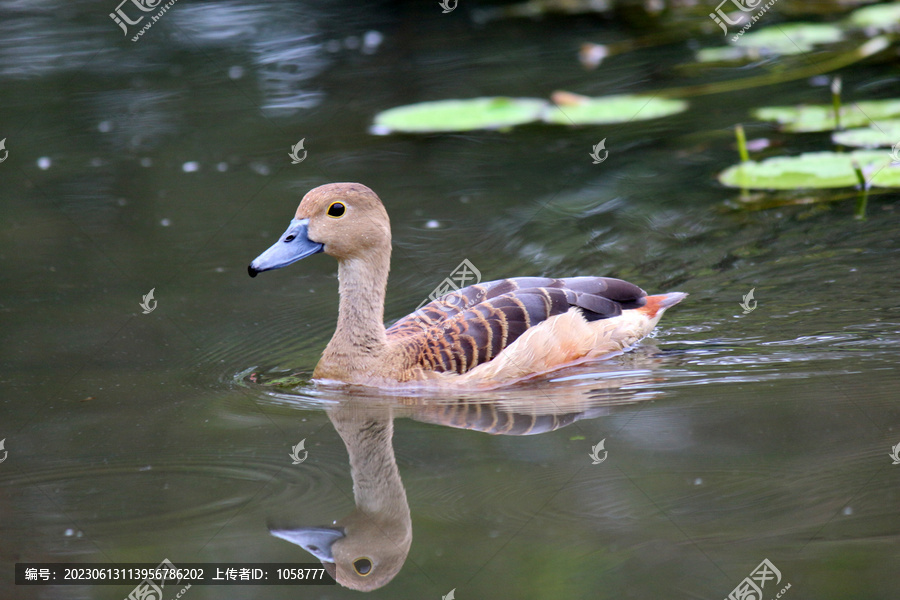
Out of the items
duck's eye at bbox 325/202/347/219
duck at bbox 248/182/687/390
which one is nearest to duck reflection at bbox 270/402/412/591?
duck at bbox 248/182/687/390

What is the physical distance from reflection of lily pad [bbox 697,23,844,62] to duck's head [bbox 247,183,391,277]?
8.01m

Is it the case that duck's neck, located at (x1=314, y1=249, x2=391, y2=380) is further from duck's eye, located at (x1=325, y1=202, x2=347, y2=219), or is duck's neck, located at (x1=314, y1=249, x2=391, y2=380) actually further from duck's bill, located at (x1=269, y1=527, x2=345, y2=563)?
duck's bill, located at (x1=269, y1=527, x2=345, y2=563)

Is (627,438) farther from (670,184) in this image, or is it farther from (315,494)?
(670,184)

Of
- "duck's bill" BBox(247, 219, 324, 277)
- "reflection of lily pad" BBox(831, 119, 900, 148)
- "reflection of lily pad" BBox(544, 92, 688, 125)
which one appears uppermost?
"duck's bill" BBox(247, 219, 324, 277)

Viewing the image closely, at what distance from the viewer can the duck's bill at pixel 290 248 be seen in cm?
689

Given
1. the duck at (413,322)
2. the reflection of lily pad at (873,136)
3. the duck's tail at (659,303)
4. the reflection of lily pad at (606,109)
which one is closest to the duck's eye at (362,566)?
the duck at (413,322)

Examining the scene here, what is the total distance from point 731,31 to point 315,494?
11619mm

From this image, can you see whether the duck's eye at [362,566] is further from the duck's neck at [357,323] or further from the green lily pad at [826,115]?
the green lily pad at [826,115]

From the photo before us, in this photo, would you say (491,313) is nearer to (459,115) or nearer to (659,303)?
(659,303)

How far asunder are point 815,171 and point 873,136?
1107mm

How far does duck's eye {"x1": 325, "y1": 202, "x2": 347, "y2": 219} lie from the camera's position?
711 cm

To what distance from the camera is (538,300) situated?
7.47m

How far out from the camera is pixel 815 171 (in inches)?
374

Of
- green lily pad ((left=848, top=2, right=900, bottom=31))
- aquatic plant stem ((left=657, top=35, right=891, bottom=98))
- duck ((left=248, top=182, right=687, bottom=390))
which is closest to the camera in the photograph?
duck ((left=248, top=182, right=687, bottom=390))
